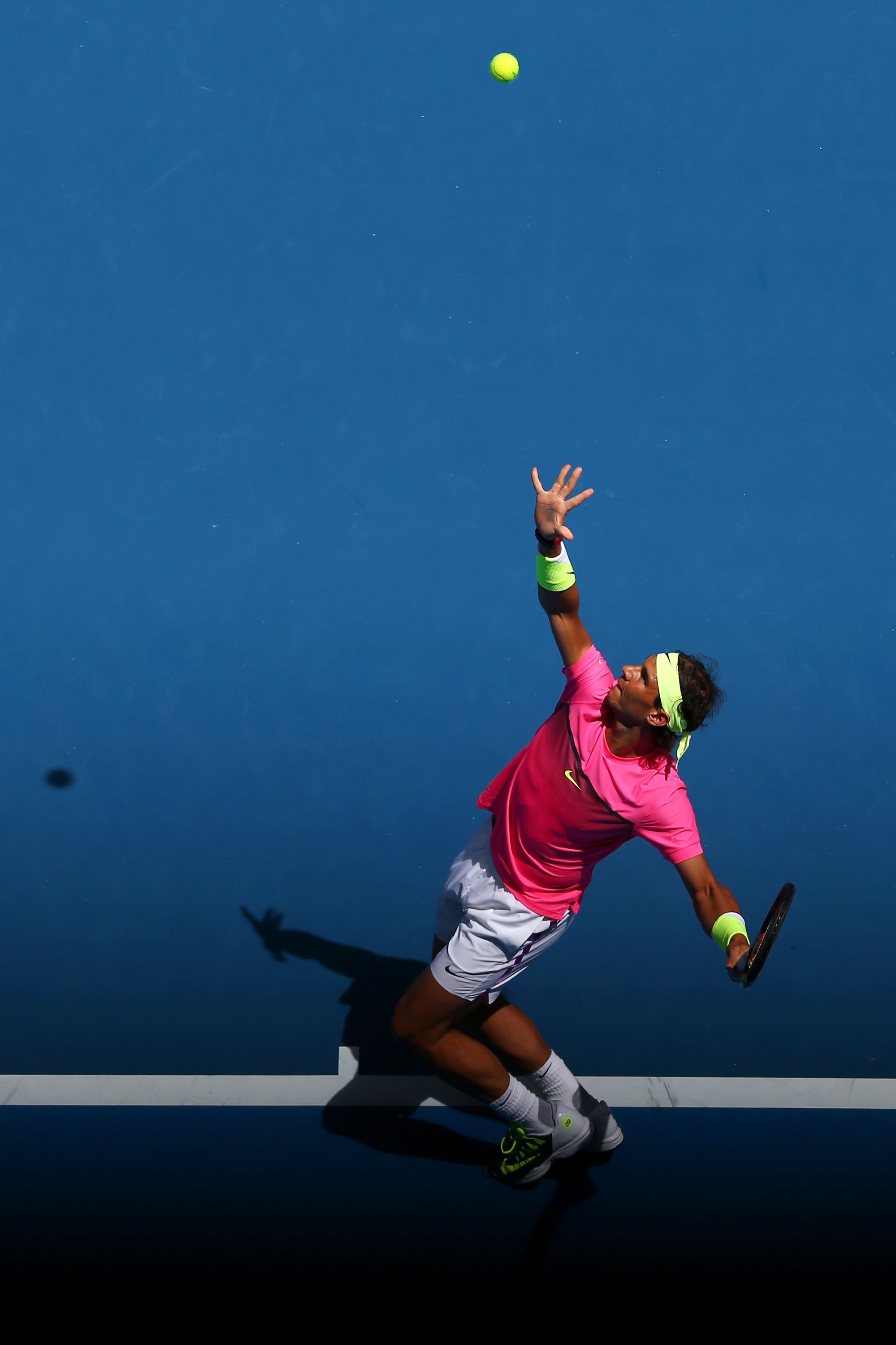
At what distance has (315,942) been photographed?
386cm

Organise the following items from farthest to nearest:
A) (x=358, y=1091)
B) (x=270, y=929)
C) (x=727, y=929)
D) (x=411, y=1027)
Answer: (x=270, y=929) < (x=358, y=1091) < (x=411, y=1027) < (x=727, y=929)

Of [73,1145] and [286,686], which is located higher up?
[286,686]

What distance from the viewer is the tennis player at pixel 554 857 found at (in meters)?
2.62

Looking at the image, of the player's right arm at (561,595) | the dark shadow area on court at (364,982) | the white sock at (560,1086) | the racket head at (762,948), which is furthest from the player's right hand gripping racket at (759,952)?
the dark shadow area on court at (364,982)

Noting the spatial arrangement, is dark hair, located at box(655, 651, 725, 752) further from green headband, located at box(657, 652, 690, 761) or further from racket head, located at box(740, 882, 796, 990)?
racket head, located at box(740, 882, 796, 990)

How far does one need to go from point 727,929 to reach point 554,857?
457mm

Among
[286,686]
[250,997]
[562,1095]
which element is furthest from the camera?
[286,686]

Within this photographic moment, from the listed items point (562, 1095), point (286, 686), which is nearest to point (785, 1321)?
point (562, 1095)

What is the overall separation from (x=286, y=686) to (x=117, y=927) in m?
1.09

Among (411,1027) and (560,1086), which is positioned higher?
(411,1027)

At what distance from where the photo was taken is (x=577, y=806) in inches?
106

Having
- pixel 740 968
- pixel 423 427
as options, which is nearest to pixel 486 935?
pixel 740 968

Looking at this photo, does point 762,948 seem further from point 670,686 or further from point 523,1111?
point 523,1111

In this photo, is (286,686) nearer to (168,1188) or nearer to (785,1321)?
(168,1188)
